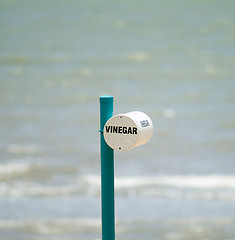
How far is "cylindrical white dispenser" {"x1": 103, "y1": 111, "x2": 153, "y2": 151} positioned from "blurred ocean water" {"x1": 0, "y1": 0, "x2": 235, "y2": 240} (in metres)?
1.30

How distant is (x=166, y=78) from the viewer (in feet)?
34.5

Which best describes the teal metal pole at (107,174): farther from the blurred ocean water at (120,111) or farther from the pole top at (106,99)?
the blurred ocean water at (120,111)

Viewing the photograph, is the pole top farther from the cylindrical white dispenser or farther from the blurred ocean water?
the blurred ocean water

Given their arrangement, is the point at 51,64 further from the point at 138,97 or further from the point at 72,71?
the point at 138,97

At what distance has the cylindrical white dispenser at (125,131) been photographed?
4.56 feet

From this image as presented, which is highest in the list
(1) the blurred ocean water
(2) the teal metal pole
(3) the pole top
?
(1) the blurred ocean water

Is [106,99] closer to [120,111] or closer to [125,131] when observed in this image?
[125,131]

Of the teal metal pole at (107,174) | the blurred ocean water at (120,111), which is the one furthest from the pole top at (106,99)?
the blurred ocean water at (120,111)

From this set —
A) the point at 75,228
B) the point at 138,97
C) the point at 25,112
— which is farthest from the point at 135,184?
the point at 138,97

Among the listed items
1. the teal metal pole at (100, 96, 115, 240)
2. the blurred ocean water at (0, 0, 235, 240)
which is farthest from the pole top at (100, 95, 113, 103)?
the blurred ocean water at (0, 0, 235, 240)

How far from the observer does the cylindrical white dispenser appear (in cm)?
139

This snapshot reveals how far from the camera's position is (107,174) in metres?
1.46

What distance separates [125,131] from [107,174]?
146 millimetres

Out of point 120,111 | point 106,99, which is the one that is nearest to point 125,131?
point 106,99
